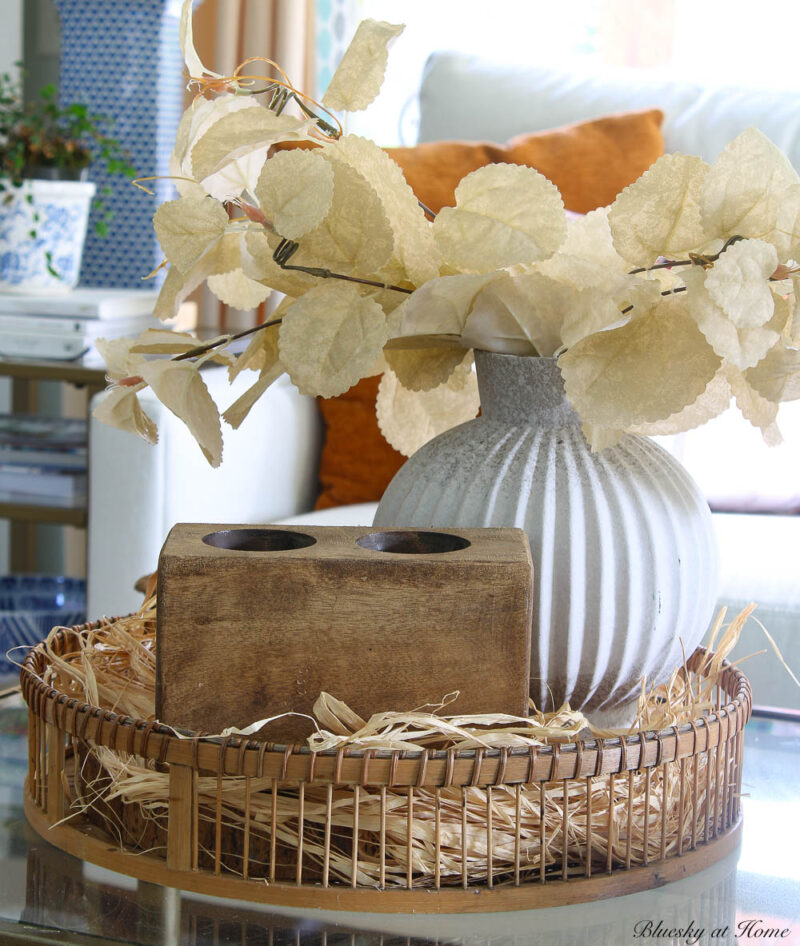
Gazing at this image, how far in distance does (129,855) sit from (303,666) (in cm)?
13

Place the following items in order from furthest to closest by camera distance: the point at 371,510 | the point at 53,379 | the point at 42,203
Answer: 1. the point at 42,203
2. the point at 53,379
3. the point at 371,510

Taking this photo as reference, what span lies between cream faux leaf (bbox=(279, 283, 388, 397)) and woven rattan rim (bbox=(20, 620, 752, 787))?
0.18m

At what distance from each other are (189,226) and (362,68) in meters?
0.13

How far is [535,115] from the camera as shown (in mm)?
1910

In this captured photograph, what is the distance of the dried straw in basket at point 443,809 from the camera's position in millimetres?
570

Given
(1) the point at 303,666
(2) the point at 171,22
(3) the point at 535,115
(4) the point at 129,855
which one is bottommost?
(4) the point at 129,855

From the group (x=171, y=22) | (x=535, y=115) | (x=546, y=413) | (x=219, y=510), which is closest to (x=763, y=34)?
(x=535, y=115)

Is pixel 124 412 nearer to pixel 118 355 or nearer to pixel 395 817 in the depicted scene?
pixel 118 355

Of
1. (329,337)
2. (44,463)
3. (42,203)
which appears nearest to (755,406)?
(329,337)

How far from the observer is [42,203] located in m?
2.07

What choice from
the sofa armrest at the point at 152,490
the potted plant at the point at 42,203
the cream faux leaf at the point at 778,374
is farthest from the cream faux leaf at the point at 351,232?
the potted plant at the point at 42,203

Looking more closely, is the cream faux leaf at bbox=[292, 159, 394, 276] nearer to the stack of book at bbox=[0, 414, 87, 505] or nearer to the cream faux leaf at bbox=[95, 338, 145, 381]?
the cream faux leaf at bbox=[95, 338, 145, 381]

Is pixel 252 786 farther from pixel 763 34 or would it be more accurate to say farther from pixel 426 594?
pixel 763 34

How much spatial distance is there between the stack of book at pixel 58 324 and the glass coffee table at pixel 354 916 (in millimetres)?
1341
